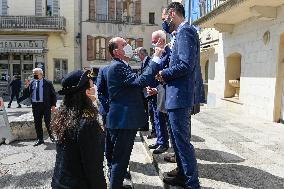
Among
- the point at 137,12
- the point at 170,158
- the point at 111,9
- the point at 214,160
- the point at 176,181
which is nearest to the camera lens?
the point at 176,181

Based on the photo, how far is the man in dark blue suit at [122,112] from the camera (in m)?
3.02

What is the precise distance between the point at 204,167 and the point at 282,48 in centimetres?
501

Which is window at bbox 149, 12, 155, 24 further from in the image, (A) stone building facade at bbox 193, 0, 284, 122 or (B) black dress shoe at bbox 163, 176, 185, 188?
(B) black dress shoe at bbox 163, 176, 185, 188

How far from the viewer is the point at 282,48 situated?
7.47 metres

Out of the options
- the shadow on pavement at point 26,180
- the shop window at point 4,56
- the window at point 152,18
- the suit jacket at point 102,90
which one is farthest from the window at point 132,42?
the suit jacket at point 102,90

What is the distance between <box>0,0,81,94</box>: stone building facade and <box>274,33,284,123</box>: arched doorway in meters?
18.2

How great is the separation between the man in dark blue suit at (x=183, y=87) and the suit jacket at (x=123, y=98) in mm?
332

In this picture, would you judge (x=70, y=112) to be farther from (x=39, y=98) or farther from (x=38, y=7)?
(x=38, y=7)

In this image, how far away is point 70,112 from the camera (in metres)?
2.14

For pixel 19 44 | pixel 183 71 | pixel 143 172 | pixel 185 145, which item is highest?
pixel 19 44

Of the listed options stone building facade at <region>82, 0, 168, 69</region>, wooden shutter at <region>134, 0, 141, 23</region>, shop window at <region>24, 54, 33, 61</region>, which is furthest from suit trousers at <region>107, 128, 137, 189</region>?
wooden shutter at <region>134, 0, 141, 23</region>

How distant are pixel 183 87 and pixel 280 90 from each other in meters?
5.62

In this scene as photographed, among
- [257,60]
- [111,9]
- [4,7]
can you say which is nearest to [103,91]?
[257,60]

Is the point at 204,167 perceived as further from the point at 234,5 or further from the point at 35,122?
the point at 234,5
